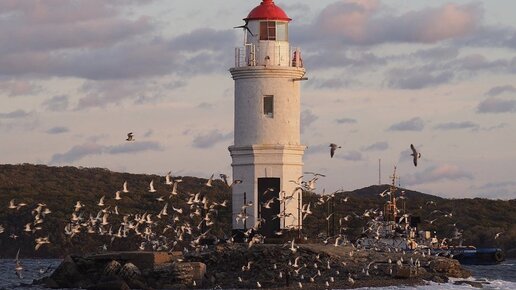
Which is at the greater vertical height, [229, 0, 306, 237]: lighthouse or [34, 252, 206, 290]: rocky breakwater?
[229, 0, 306, 237]: lighthouse

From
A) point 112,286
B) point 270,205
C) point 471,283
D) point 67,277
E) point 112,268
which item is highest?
point 270,205

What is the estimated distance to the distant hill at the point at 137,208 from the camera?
76.9 m

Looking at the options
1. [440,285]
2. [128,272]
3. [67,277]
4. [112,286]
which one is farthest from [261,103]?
[112,286]

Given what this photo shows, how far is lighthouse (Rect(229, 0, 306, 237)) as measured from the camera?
166ft

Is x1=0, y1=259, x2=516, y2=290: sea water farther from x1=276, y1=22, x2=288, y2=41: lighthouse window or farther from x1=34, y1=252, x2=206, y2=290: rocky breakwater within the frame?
x1=276, y1=22, x2=288, y2=41: lighthouse window

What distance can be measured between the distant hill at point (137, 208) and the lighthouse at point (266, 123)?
52.5 feet

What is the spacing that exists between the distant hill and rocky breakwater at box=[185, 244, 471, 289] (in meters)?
17.9

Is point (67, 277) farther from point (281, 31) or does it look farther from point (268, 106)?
point (281, 31)

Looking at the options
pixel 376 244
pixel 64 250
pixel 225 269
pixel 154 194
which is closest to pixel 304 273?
pixel 225 269

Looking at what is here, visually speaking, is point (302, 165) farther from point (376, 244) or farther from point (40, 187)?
point (40, 187)

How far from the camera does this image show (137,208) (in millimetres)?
83500

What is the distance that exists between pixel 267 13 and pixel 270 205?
21.9ft

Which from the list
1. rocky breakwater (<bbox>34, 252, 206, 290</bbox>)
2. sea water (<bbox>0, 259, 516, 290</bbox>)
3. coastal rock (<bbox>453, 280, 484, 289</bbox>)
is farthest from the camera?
coastal rock (<bbox>453, 280, 484, 289</bbox>)

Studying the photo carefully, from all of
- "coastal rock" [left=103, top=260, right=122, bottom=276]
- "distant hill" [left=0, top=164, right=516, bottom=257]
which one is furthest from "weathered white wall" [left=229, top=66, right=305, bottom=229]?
"distant hill" [left=0, top=164, right=516, bottom=257]
